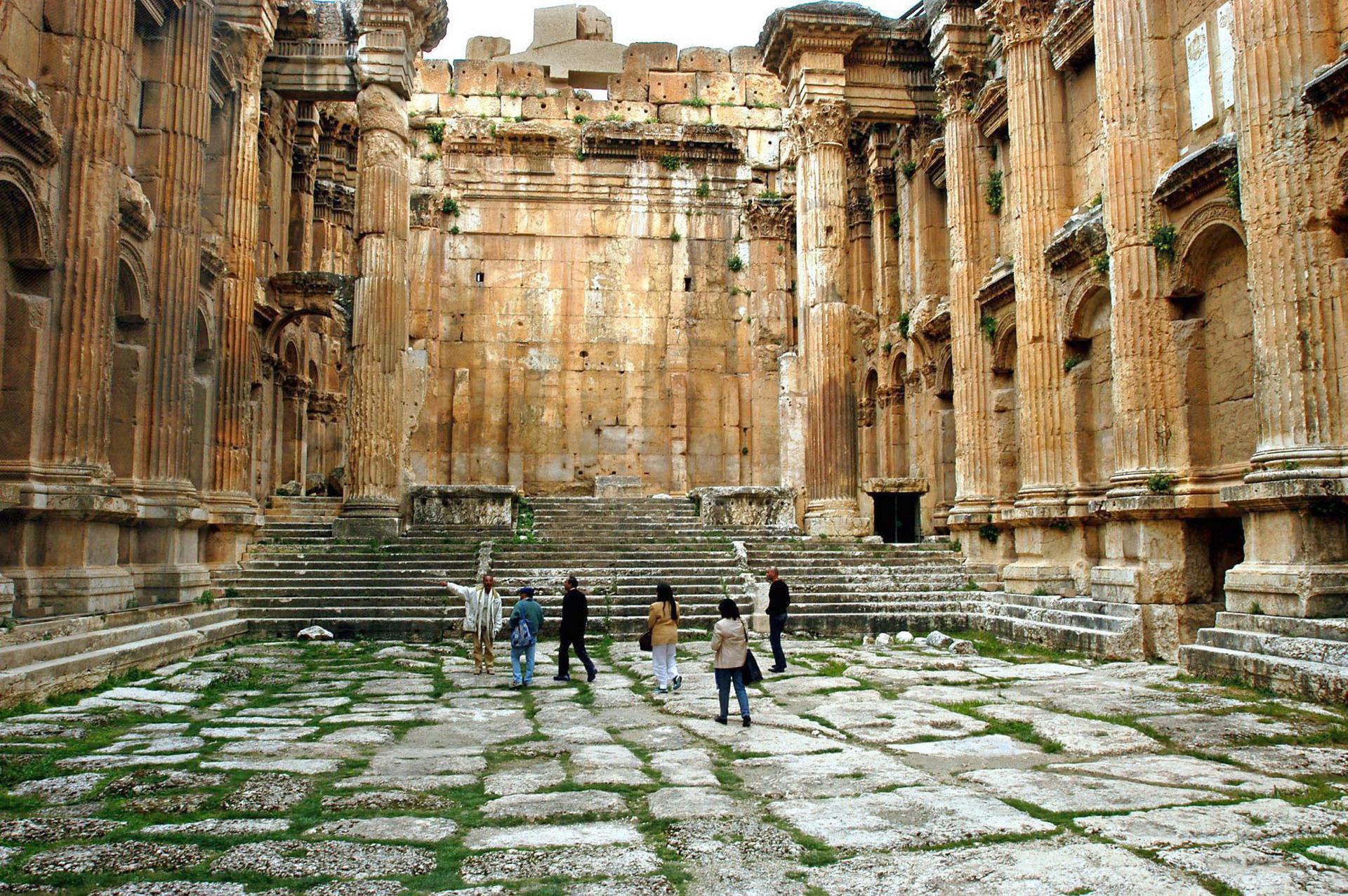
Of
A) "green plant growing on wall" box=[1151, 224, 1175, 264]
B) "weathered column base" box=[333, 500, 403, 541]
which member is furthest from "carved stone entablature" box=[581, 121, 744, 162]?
"green plant growing on wall" box=[1151, 224, 1175, 264]

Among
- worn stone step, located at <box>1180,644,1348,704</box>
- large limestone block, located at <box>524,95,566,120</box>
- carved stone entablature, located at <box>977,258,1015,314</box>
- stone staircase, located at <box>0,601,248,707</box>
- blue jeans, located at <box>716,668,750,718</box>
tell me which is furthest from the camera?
large limestone block, located at <box>524,95,566,120</box>

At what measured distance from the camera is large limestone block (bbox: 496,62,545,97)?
27750mm

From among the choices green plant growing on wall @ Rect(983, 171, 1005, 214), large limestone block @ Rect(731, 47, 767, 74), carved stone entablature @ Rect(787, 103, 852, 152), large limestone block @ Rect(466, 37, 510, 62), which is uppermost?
large limestone block @ Rect(466, 37, 510, 62)

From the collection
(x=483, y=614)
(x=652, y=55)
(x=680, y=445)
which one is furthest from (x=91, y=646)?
(x=652, y=55)

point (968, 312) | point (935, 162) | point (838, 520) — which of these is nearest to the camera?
point (968, 312)

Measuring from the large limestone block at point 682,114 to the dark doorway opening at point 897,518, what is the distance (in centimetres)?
1264

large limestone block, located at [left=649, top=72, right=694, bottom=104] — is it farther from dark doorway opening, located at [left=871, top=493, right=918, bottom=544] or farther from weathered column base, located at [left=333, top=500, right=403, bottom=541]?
weathered column base, located at [left=333, top=500, right=403, bottom=541]

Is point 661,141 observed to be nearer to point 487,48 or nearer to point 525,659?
point 487,48

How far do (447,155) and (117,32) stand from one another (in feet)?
54.2

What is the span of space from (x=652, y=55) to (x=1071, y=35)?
630 inches

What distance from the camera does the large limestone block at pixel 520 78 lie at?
91.0ft

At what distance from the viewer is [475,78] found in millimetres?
27625

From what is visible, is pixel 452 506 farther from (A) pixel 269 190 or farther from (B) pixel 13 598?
(B) pixel 13 598

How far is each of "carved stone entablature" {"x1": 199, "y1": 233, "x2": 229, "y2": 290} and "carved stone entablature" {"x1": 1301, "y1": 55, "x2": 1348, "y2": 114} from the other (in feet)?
48.4
